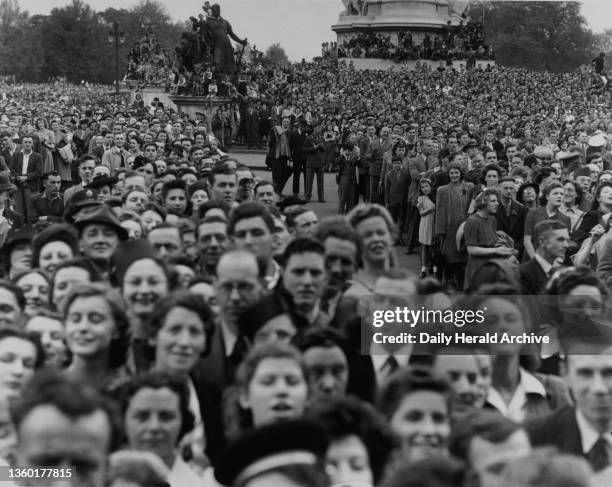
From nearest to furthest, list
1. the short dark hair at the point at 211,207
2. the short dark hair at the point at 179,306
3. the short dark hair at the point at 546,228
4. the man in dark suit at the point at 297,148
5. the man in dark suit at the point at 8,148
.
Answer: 1. the short dark hair at the point at 179,306
2. the short dark hair at the point at 546,228
3. the short dark hair at the point at 211,207
4. the man in dark suit at the point at 8,148
5. the man in dark suit at the point at 297,148

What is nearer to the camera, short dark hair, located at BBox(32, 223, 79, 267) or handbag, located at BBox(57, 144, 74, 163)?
short dark hair, located at BBox(32, 223, 79, 267)

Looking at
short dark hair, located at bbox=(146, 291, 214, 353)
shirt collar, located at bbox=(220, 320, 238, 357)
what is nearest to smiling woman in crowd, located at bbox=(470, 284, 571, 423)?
shirt collar, located at bbox=(220, 320, 238, 357)

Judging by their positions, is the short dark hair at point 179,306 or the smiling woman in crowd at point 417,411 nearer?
the smiling woman in crowd at point 417,411

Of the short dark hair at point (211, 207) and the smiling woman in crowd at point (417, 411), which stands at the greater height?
the short dark hair at point (211, 207)

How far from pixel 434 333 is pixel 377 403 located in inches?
34.2

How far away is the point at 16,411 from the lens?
414 cm

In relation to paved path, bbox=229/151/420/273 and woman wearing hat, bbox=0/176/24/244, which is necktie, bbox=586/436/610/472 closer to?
paved path, bbox=229/151/420/273

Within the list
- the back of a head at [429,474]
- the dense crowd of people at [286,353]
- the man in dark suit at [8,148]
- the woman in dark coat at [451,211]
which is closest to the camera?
the back of a head at [429,474]

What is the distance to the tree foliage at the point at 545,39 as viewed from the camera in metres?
98.1

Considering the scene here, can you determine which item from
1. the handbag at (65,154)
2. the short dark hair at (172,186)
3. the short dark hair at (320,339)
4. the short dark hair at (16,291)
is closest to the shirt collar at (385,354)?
the short dark hair at (320,339)

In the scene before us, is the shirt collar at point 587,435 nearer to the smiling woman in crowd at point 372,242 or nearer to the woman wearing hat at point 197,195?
the smiling woman in crowd at point 372,242

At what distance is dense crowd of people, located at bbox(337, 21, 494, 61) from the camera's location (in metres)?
54.1

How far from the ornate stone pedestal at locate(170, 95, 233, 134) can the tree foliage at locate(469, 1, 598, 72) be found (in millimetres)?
67146

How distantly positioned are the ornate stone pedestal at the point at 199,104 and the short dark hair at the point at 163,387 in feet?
93.0
